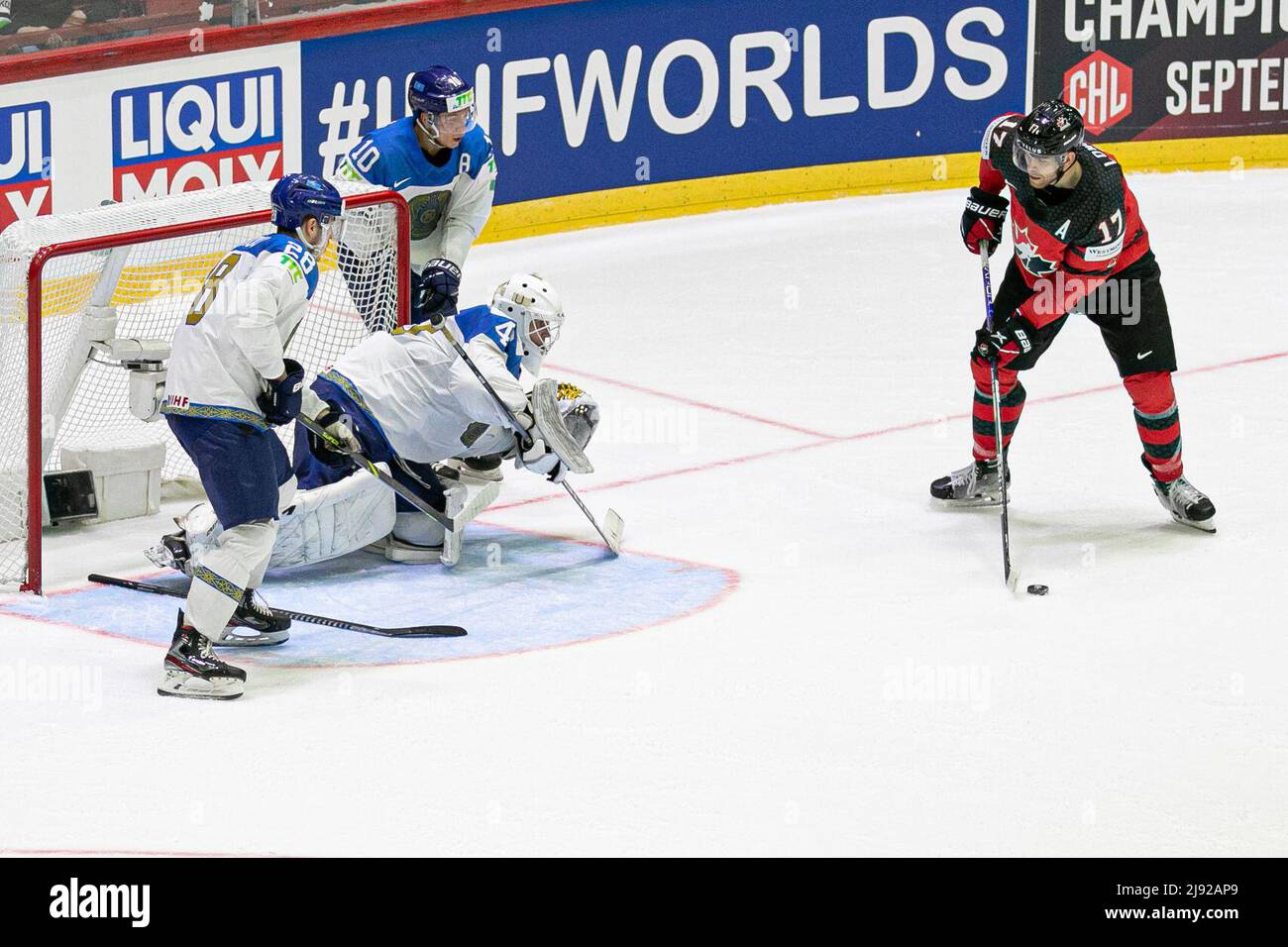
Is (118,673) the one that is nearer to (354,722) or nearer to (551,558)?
(354,722)

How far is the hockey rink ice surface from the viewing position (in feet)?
13.9

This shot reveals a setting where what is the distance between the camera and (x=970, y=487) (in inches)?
263

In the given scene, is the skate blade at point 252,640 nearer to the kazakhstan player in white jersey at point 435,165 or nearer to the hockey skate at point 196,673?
the hockey skate at point 196,673

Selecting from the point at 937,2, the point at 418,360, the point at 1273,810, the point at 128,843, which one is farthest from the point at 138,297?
the point at 937,2

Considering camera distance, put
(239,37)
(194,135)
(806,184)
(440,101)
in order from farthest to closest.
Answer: (806,184), (239,37), (194,135), (440,101)

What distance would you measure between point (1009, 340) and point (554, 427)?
4.80 ft

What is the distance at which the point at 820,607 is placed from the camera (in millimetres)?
5715

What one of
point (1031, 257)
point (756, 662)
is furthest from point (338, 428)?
point (1031, 257)

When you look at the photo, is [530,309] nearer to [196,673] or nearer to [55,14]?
[196,673]

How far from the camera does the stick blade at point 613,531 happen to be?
6238 mm

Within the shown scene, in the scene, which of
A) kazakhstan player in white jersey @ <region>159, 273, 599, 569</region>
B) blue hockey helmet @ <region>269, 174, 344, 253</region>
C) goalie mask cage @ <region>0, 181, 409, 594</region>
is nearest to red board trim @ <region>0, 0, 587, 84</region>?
goalie mask cage @ <region>0, 181, 409, 594</region>

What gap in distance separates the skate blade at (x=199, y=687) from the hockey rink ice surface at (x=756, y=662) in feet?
0.13

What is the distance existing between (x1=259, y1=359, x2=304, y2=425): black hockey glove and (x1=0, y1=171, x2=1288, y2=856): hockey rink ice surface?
679mm

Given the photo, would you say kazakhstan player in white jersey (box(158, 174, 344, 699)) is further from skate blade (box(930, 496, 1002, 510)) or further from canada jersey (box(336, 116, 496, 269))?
skate blade (box(930, 496, 1002, 510))
